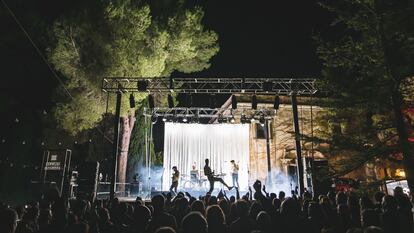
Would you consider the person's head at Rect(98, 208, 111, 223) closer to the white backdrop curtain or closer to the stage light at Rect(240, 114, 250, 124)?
the stage light at Rect(240, 114, 250, 124)

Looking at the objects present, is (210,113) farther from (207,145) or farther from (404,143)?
(404,143)

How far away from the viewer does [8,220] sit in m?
4.06

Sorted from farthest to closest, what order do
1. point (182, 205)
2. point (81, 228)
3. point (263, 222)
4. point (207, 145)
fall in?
point (207, 145) → point (182, 205) → point (263, 222) → point (81, 228)

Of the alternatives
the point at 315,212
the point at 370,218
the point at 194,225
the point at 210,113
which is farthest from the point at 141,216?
the point at 210,113

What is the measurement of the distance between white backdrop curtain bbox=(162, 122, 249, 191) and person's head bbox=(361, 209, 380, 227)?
14800 mm

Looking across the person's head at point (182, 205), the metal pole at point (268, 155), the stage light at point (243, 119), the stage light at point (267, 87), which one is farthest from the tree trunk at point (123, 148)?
the person's head at point (182, 205)

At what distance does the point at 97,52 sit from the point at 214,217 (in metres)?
14.2

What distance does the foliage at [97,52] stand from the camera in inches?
634

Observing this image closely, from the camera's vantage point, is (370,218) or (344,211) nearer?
(370,218)

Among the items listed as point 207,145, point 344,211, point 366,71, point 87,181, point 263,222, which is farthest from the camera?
point 207,145

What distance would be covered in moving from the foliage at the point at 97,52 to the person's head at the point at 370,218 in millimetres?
13522

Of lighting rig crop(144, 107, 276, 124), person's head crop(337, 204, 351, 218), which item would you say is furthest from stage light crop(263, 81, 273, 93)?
person's head crop(337, 204, 351, 218)

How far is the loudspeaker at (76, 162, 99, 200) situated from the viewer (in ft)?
34.4

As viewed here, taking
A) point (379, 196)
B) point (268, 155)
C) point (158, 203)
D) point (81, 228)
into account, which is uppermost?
point (268, 155)
